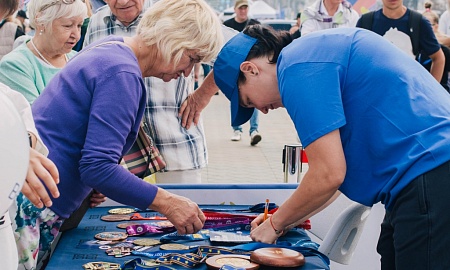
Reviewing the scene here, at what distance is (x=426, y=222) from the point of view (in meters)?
1.89

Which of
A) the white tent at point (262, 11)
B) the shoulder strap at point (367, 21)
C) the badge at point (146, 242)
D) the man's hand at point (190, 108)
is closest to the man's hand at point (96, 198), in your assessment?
the badge at point (146, 242)

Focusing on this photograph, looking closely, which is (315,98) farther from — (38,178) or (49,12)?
(49,12)

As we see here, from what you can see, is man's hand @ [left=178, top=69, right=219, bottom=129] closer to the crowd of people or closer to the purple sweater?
the crowd of people

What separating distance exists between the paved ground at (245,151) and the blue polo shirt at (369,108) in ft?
13.8

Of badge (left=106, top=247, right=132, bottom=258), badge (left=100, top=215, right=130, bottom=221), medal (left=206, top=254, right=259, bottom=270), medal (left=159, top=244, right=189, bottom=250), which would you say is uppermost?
medal (left=206, top=254, right=259, bottom=270)

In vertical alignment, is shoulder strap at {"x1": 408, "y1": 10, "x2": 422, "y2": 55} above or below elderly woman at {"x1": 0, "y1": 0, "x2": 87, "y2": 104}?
below

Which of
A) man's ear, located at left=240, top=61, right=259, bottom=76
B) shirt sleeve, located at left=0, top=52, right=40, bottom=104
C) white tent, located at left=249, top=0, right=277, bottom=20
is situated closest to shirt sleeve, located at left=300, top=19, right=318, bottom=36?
shirt sleeve, located at left=0, top=52, right=40, bottom=104

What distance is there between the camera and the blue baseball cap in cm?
227

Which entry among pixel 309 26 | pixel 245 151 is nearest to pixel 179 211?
pixel 309 26

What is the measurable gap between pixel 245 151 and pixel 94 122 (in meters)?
5.78

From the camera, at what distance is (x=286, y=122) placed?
10266 millimetres

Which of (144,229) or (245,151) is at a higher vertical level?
(144,229)

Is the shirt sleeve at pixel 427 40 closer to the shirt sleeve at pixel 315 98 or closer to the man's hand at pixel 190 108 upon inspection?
the man's hand at pixel 190 108

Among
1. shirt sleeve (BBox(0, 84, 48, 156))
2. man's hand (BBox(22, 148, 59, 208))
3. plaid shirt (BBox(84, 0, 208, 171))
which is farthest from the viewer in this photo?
plaid shirt (BBox(84, 0, 208, 171))
